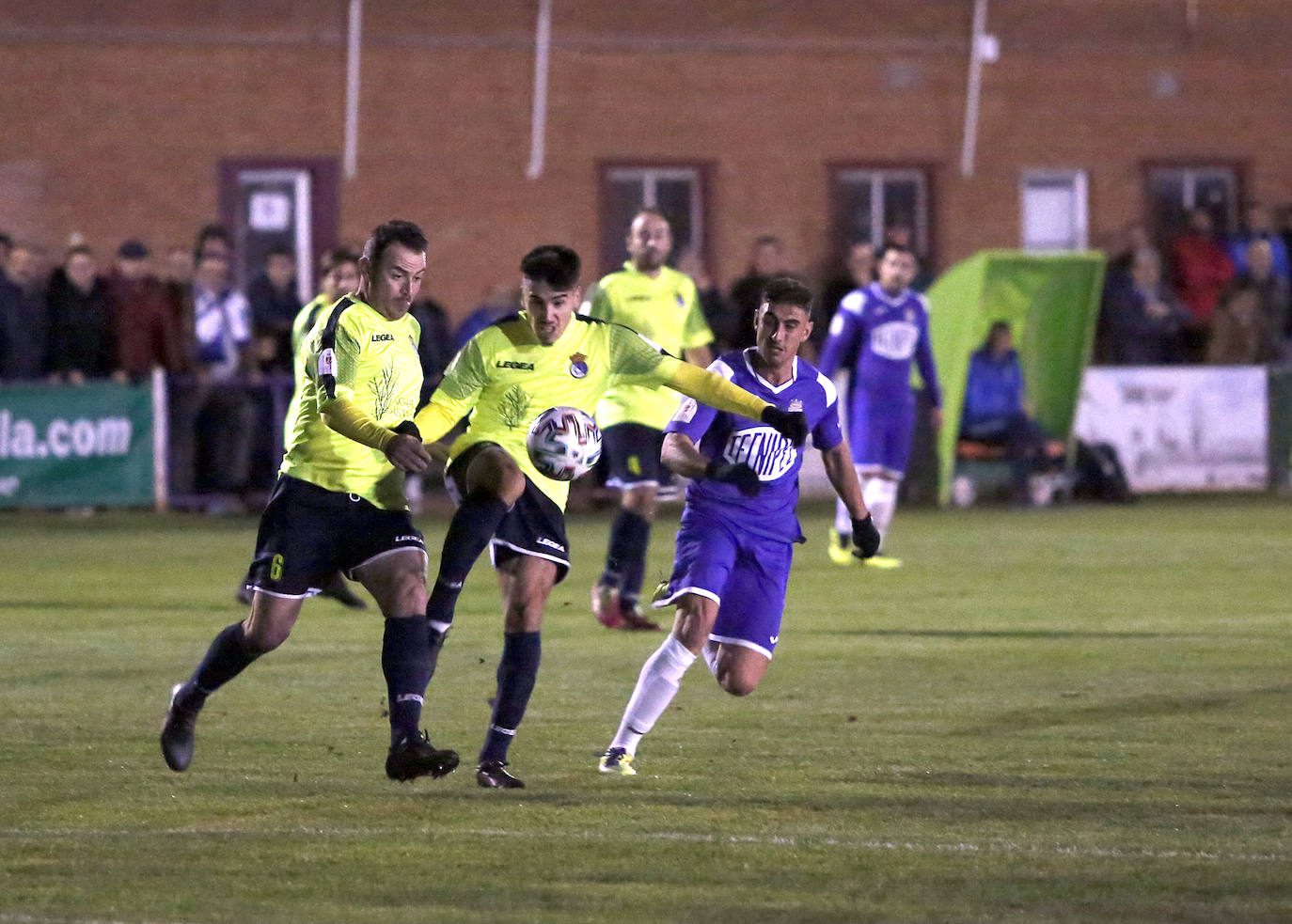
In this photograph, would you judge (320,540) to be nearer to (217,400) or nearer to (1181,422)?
(217,400)

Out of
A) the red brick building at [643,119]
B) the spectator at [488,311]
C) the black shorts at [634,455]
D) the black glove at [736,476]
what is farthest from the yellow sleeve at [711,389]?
the red brick building at [643,119]

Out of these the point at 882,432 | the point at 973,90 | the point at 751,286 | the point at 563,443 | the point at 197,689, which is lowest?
the point at 197,689

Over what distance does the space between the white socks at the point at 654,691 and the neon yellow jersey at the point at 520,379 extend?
0.61 m

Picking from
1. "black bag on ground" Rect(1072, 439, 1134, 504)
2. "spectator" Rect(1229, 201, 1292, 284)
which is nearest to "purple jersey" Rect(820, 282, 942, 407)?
"black bag on ground" Rect(1072, 439, 1134, 504)

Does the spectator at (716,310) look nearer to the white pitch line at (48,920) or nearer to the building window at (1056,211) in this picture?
the building window at (1056,211)

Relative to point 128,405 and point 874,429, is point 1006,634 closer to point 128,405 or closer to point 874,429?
point 874,429

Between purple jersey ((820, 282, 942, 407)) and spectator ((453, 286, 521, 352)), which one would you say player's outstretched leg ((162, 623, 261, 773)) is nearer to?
purple jersey ((820, 282, 942, 407))

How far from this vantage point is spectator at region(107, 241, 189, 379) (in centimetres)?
1934

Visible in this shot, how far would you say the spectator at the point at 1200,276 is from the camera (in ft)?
78.2

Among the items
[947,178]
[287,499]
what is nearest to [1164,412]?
[947,178]

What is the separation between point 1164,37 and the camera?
27609 millimetres

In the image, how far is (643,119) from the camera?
25969 millimetres

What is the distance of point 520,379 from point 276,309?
42.1ft

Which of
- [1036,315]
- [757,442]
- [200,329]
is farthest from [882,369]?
[757,442]
